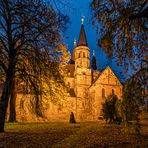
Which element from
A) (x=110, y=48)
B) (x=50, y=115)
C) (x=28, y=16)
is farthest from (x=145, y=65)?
(x=50, y=115)

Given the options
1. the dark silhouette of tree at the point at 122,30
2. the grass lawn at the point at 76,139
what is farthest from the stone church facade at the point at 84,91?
the dark silhouette of tree at the point at 122,30

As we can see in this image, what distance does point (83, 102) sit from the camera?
1754 inches

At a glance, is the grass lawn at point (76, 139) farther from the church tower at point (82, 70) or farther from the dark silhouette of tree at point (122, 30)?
the church tower at point (82, 70)

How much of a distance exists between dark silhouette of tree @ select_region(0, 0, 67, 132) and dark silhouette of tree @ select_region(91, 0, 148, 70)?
412 centimetres

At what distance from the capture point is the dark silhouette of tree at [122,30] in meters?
7.15

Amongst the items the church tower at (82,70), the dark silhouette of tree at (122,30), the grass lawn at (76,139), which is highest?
the church tower at (82,70)

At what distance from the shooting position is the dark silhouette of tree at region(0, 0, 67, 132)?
38.9 feet

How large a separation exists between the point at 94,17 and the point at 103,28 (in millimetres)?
465

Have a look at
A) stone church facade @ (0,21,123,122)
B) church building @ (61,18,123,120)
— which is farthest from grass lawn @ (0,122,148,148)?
church building @ (61,18,123,120)

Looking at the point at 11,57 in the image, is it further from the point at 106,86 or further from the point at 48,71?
the point at 106,86

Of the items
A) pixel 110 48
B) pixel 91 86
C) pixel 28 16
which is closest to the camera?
pixel 110 48

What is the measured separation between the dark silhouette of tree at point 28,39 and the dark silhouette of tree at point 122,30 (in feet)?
13.5

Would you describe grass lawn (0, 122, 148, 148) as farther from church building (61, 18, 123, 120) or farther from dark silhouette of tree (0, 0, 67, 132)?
church building (61, 18, 123, 120)

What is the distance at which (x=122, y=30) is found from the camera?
739 centimetres
